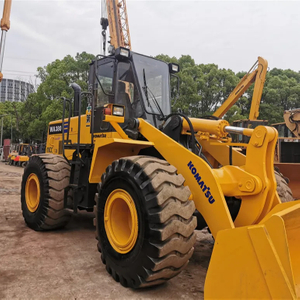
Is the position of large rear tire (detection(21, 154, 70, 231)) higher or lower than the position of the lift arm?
lower

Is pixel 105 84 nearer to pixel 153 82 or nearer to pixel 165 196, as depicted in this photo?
pixel 153 82

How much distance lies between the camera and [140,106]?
15.6ft

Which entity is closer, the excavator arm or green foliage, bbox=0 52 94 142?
the excavator arm

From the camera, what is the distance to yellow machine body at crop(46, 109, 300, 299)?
212cm

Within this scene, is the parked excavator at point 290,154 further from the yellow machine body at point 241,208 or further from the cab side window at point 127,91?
the cab side window at point 127,91

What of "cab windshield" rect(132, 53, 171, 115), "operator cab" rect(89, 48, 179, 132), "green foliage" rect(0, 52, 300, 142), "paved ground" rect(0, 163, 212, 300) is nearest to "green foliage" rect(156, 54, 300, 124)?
"green foliage" rect(0, 52, 300, 142)

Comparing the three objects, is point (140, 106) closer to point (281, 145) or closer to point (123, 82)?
point (123, 82)

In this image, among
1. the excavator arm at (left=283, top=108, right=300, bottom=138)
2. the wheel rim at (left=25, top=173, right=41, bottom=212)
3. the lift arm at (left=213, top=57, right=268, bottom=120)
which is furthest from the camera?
the lift arm at (left=213, top=57, right=268, bottom=120)

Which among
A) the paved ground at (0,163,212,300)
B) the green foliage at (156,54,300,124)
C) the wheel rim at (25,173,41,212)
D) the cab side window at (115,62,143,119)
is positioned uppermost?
the green foliage at (156,54,300,124)

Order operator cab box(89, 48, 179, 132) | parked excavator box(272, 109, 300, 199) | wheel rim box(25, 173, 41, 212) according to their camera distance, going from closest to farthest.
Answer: operator cab box(89, 48, 179, 132), wheel rim box(25, 173, 41, 212), parked excavator box(272, 109, 300, 199)

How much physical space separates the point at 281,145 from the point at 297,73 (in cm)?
2651

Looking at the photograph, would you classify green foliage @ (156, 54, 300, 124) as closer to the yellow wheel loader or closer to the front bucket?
the yellow wheel loader

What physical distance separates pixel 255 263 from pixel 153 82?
354 centimetres

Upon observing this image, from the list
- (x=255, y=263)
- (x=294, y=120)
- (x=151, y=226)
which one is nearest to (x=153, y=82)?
(x=151, y=226)
